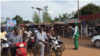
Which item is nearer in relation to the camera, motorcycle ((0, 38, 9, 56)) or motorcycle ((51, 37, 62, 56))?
motorcycle ((51, 37, 62, 56))

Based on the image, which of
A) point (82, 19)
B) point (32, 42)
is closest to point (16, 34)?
point (32, 42)

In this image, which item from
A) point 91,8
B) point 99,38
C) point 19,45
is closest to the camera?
point 19,45

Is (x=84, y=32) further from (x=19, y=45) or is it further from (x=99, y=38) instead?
(x=19, y=45)

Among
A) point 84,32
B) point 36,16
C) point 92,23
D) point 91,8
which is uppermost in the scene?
point 91,8

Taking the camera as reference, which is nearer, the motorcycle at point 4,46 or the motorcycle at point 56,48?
the motorcycle at point 56,48

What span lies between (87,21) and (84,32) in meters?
1.87

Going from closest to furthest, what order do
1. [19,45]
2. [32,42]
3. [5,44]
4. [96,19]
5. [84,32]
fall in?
[19,45] < [5,44] < [32,42] < [96,19] < [84,32]

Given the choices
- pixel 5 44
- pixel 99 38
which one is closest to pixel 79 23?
pixel 99 38

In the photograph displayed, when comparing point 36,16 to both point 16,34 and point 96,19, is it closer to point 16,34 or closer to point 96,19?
point 96,19

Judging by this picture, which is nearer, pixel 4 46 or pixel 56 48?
pixel 56 48

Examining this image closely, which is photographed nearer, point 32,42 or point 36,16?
point 32,42

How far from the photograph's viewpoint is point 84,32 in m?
14.8

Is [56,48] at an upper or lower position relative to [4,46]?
lower

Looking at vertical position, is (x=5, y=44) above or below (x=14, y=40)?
below
